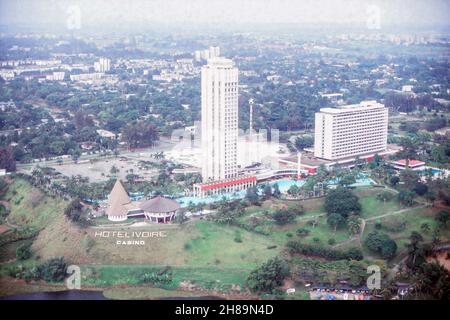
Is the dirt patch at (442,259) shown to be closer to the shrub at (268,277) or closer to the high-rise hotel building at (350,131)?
the shrub at (268,277)

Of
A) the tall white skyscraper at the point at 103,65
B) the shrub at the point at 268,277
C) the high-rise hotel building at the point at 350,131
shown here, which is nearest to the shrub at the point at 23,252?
the shrub at the point at 268,277

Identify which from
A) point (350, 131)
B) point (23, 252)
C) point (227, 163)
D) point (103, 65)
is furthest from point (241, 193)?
point (103, 65)

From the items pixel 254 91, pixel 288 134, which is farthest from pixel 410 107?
pixel 254 91

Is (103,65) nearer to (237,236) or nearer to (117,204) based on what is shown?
(117,204)

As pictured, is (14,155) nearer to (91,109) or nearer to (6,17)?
(6,17)

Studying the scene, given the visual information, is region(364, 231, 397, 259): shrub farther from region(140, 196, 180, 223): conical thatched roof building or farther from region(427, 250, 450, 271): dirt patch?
region(140, 196, 180, 223): conical thatched roof building

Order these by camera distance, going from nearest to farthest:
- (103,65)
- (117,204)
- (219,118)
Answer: (117,204)
(219,118)
(103,65)
